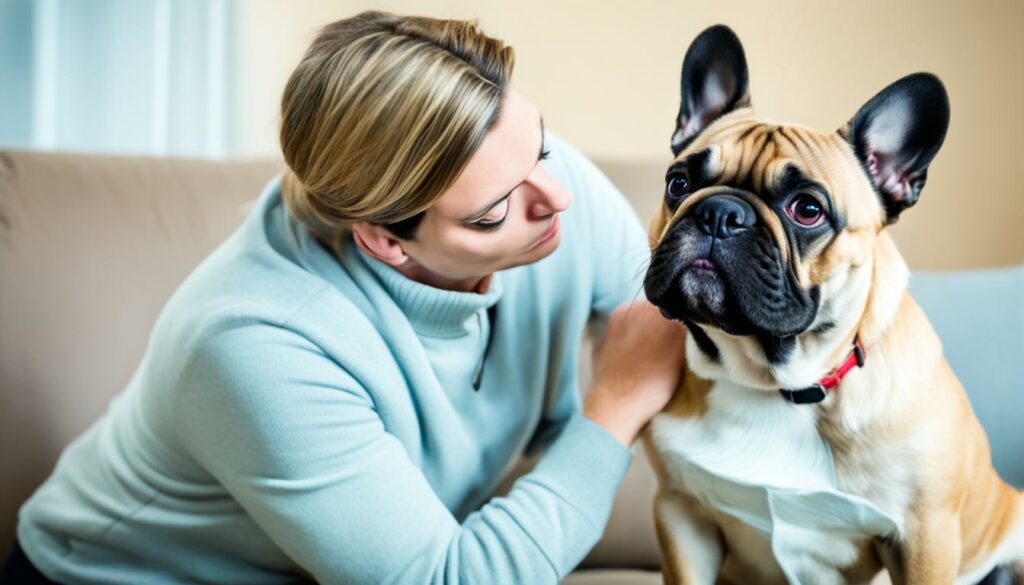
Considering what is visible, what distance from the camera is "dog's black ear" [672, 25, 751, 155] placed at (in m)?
1.08

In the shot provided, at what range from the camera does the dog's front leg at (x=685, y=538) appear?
3.84 ft

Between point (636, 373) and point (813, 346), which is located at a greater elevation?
point (813, 346)

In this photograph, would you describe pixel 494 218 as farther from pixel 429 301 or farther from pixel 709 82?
pixel 709 82

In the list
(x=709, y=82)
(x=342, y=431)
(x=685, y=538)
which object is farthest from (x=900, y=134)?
(x=342, y=431)

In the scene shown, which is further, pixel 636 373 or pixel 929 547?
pixel 636 373

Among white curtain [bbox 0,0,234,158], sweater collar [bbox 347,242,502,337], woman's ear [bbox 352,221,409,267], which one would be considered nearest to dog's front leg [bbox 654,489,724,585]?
sweater collar [bbox 347,242,502,337]

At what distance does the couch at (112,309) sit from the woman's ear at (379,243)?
0.54m

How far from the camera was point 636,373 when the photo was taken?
3.82ft

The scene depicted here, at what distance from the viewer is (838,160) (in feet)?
3.33

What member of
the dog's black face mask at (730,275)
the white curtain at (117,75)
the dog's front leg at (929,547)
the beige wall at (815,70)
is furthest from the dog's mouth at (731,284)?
the white curtain at (117,75)

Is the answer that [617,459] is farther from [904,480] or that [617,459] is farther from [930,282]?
[930,282]

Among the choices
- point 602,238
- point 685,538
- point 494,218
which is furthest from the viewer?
point 602,238

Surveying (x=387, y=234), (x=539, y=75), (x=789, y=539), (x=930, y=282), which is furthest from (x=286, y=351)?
(x=539, y=75)

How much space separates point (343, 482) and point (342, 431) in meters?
0.05
